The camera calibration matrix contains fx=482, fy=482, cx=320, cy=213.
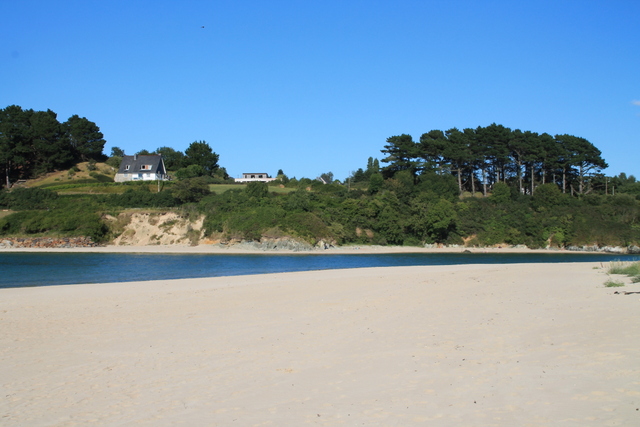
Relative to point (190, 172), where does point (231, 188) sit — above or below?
below

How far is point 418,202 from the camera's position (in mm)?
55188

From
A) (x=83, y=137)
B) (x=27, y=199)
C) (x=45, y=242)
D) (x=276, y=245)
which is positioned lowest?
(x=45, y=242)

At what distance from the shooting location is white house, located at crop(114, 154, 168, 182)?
76250mm

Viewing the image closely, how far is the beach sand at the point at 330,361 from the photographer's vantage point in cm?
562

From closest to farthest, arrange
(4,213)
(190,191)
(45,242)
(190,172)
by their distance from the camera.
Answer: (45,242) → (4,213) → (190,191) → (190,172)

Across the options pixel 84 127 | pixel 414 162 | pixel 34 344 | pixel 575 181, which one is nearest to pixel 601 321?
pixel 34 344

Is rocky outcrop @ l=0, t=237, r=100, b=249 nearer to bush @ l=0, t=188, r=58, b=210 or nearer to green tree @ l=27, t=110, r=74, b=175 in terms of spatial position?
bush @ l=0, t=188, r=58, b=210

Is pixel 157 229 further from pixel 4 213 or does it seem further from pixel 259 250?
pixel 4 213

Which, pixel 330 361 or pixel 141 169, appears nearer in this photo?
pixel 330 361

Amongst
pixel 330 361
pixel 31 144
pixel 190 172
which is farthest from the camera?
pixel 31 144

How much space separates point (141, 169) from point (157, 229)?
28.0 meters

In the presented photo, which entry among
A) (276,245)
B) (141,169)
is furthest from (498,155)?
(141,169)

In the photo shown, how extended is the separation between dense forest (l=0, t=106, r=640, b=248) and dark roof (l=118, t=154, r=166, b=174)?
22.5 ft

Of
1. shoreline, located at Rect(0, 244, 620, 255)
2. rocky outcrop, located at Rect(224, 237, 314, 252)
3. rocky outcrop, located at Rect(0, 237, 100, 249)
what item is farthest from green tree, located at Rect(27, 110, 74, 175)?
rocky outcrop, located at Rect(224, 237, 314, 252)
